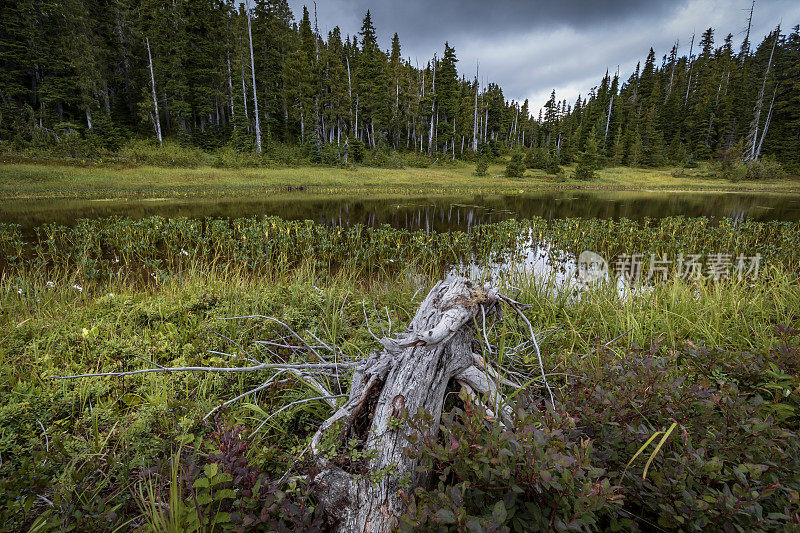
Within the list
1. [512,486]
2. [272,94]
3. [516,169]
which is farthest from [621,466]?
[272,94]

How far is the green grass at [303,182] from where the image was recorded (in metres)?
20.0

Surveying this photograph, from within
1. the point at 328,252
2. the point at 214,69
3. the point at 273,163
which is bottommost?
the point at 328,252

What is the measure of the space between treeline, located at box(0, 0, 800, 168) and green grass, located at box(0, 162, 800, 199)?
217 inches

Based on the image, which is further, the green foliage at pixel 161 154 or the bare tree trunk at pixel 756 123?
the bare tree trunk at pixel 756 123

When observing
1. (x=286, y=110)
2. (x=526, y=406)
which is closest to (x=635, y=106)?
(x=286, y=110)

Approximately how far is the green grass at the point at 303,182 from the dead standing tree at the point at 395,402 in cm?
2178

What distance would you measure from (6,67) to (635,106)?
83652 mm

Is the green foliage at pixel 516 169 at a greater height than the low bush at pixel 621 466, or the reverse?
the green foliage at pixel 516 169

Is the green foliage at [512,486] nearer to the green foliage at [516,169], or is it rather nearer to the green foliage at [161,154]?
the green foliage at [161,154]

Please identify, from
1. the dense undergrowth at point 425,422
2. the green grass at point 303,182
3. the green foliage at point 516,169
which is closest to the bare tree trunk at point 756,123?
the green grass at point 303,182

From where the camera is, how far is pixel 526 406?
1.73m

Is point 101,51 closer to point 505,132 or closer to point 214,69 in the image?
point 214,69

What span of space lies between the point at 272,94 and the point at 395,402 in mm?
46144

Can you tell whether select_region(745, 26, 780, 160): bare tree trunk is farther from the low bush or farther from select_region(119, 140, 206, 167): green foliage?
select_region(119, 140, 206, 167): green foliage
